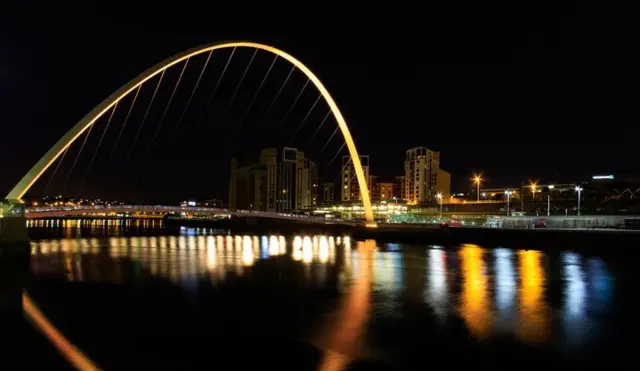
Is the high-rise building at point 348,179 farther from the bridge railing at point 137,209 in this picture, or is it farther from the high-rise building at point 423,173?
the bridge railing at point 137,209

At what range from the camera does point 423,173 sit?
→ 131750mm

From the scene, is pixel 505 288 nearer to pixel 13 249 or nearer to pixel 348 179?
pixel 13 249

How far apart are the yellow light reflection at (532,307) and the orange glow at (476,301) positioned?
79 cm

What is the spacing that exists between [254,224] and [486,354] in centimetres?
7819

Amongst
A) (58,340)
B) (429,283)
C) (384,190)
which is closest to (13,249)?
(58,340)

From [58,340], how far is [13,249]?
2059 centimetres

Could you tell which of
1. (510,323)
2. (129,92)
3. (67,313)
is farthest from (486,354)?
(129,92)

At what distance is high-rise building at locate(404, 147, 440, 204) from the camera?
129 meters

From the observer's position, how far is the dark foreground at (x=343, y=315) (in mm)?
9438

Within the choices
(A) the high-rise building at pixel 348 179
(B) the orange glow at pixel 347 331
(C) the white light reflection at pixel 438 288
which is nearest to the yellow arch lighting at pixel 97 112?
(C) the white light reflection at pixel 438 288

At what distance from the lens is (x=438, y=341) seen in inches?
418

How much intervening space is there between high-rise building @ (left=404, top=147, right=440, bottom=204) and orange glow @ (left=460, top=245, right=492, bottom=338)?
10253cm

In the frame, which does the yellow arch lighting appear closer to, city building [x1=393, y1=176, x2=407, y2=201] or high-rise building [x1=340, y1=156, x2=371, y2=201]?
high-rise building [x1=340, y1=156, x2=371, y2=201]

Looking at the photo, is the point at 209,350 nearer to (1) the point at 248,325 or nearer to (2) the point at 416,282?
(1) the point at 248,325
